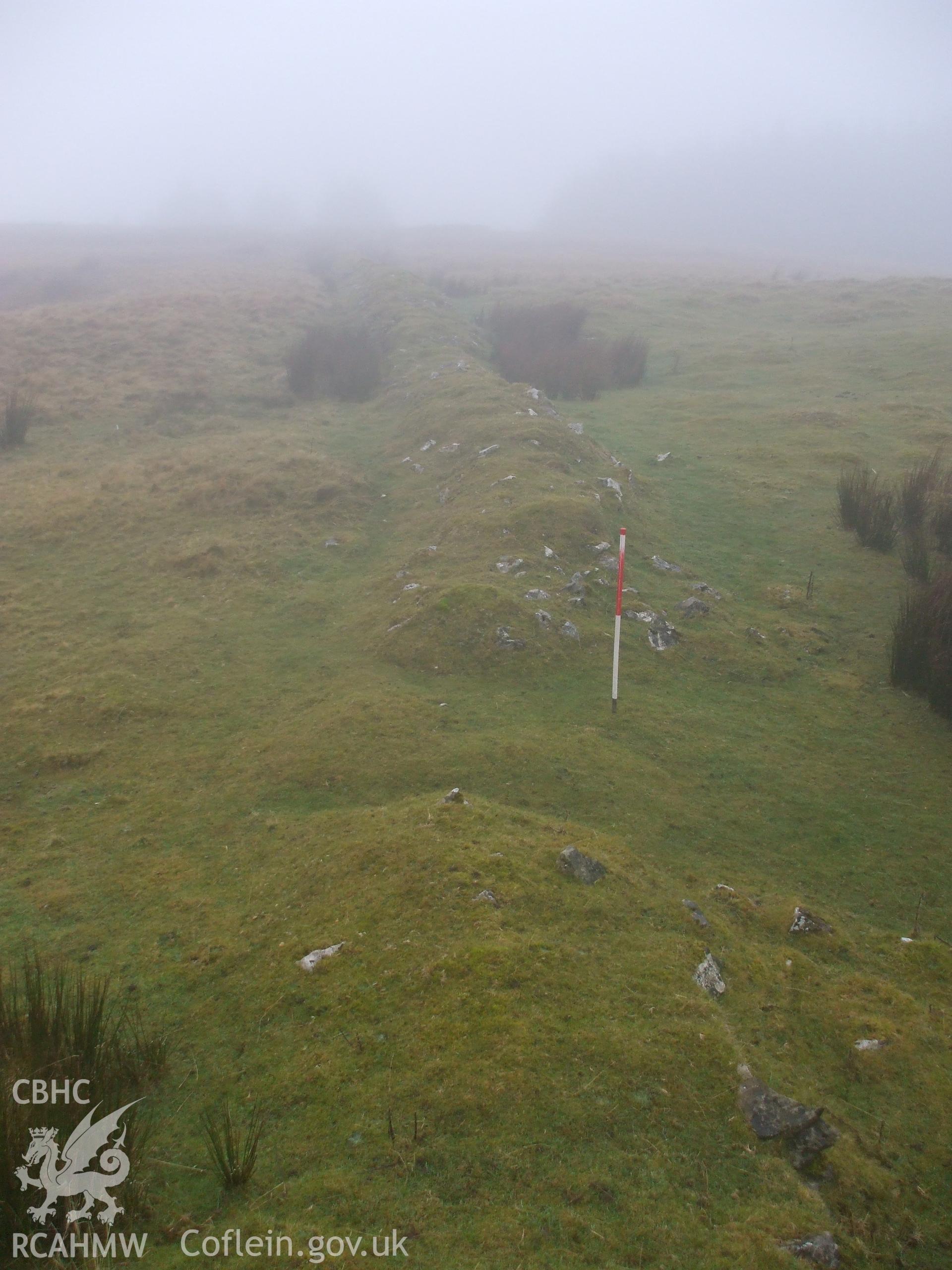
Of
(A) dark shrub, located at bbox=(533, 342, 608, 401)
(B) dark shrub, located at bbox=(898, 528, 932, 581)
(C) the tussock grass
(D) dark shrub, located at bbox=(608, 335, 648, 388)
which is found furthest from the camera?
(D) dark shrub, located at bbox=(608, 335, 648, 388)

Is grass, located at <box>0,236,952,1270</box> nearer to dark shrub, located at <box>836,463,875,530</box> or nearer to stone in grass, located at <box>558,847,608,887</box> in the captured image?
stone in grass, located at <box>558,847,608,887</box>

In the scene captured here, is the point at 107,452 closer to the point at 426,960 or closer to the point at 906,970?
the point at 426,960

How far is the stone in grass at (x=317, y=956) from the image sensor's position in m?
7.35

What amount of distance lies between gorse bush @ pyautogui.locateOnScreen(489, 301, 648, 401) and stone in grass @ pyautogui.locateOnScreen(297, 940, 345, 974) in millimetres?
31406

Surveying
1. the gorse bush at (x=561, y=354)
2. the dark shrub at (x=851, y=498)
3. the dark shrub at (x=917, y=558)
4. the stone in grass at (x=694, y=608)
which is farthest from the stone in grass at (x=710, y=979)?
the gorse bush at (x=561, y=354)

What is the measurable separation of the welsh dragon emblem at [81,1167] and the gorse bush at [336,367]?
33123 mm

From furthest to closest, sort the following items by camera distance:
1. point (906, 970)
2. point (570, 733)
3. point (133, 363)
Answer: point (133, 363), point (570, 733), point (906, 970)

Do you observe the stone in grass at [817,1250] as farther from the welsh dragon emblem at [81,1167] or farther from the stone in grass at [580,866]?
the welsh dragon emblem at [81,1167]

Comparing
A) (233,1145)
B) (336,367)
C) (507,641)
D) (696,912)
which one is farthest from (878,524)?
(336,367)

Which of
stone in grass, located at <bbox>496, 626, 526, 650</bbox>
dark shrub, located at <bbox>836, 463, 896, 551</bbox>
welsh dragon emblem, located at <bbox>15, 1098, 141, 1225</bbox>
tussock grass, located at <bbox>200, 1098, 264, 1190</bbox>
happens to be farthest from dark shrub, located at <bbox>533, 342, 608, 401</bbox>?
welsh dragon emblem, located at <bbox>15, 1098, 141, 1225</bbox>

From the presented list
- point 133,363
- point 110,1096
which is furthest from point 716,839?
point 133,363

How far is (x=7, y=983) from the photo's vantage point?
7273 mm

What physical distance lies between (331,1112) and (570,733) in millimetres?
7297

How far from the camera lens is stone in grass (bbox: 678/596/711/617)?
52.8ft
